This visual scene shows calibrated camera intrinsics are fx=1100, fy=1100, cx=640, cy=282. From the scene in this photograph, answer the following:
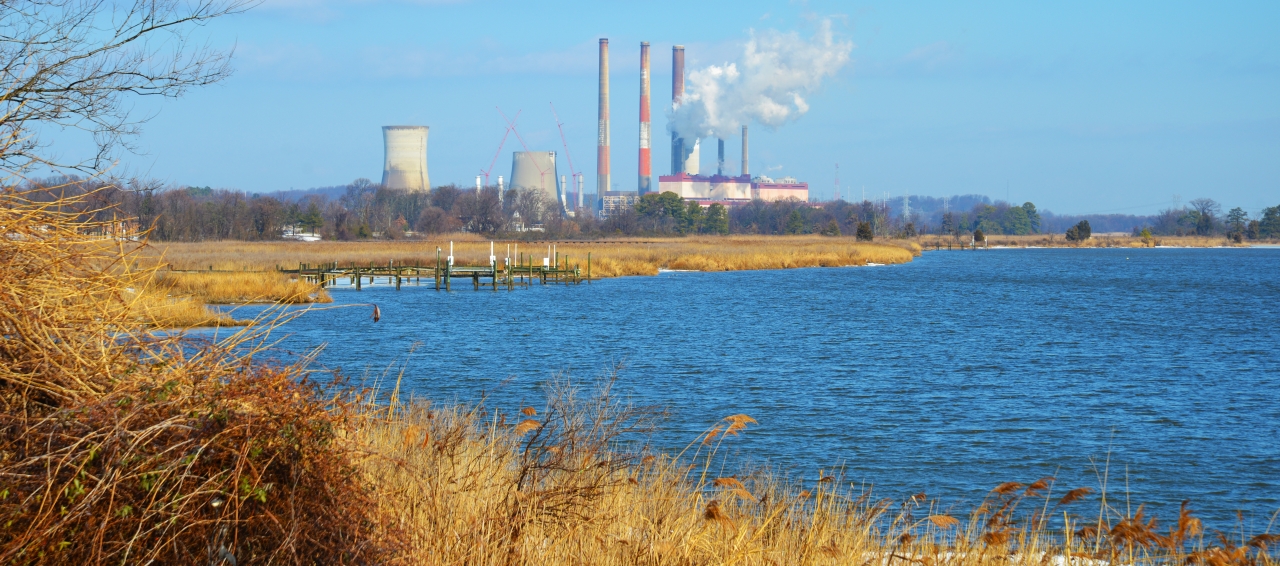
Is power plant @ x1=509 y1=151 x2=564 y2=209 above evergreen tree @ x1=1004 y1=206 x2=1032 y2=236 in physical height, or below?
above

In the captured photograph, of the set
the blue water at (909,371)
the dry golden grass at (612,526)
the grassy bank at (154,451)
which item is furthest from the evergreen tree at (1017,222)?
the grassy bank at (154,451)

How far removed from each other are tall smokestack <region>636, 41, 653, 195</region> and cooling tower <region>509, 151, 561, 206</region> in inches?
755

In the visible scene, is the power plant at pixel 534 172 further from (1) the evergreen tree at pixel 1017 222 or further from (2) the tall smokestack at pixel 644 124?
(1) the evergreen tree at pixel 1017 222

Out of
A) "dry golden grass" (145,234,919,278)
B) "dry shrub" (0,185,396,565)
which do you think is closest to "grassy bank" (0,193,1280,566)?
"dry shrub" (0,185,396,565)

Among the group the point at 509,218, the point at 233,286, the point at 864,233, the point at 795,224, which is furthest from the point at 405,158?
the point at 233,286

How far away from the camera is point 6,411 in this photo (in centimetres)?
329

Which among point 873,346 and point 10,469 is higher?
point 10,469

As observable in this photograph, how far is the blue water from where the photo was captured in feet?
36.1

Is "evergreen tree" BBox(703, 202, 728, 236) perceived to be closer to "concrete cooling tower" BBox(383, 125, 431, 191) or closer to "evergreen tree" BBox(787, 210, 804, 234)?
"evergreen tree" BBox(787, 210, 804, 234)

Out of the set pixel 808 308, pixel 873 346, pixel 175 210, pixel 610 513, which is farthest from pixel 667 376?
pixel 175 210

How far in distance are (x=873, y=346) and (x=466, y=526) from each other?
18759mm

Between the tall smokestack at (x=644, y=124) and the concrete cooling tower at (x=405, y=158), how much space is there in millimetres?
36267

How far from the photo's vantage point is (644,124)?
142 meters

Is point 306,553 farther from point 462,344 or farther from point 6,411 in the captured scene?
point 462,344
